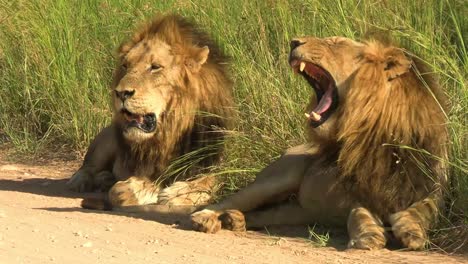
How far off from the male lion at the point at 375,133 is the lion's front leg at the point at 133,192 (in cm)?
125

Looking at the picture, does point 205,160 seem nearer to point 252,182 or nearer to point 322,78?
point 252,182

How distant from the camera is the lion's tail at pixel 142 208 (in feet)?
25.0

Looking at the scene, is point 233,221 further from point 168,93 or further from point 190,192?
point 168,93

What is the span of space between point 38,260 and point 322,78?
2079 mm

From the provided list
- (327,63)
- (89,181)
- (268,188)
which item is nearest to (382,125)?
(327,63)

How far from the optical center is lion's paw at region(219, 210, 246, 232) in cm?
698

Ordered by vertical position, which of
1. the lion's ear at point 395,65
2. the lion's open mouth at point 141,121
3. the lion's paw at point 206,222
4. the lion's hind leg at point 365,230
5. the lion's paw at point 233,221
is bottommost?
the lion's paw at point 233,221

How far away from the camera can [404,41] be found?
310 inches

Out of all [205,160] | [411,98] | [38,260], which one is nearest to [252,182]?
[205,160]

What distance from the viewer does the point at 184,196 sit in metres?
→ 7.75

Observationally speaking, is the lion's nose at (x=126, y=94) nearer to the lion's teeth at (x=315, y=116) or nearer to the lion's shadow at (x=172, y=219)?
the lion's shadow at (x=172, y=219)

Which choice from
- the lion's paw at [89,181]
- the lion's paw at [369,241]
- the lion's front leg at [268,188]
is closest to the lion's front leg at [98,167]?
the lion's paw at [89,181]

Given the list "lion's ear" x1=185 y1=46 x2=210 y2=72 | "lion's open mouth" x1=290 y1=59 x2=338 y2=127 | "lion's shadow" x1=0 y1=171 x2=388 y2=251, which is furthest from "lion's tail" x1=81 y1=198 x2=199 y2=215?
"lion's open mouth" x1=290 y1=59 x2=338 y2=127

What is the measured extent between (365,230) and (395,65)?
0.92 metres
